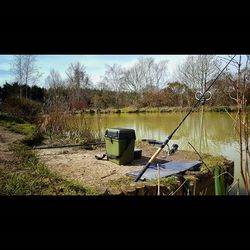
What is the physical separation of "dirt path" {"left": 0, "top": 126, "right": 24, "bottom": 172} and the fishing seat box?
1583 mm

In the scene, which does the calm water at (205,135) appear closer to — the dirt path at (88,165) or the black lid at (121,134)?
the dirt path at (88,165)

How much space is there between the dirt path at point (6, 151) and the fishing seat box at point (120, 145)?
158cm

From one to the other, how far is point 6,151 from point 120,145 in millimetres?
2233

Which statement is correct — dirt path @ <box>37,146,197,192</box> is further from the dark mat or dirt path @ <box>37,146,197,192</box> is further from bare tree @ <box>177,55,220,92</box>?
bare tree @ <box>177,55,220,92</box>

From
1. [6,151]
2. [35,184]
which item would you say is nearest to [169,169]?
[35,184]

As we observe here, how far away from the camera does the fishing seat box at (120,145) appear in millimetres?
4785

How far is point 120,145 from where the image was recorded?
4.88 meters

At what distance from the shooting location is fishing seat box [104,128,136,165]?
479 centimetres

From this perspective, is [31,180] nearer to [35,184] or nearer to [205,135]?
[35,184]
